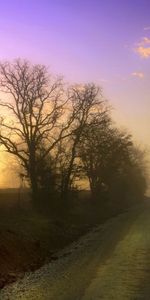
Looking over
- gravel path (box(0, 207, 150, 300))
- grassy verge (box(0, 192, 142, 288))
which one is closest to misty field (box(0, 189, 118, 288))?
grassy verge (box(0, 192, 142, 288))

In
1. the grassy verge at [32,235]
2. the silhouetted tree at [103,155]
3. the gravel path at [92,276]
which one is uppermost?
the silhouetted tree at [103,155]

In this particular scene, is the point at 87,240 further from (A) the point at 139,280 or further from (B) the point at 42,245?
(A) the point at 139,280

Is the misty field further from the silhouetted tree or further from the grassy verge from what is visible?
the silhouetted tree

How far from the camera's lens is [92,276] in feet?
62.5

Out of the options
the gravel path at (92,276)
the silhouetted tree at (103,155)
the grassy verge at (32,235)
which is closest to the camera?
the gravel path at (92,276)

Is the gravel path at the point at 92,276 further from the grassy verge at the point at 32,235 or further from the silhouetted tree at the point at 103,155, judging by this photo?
the silhouetted tree at the point at 103,155

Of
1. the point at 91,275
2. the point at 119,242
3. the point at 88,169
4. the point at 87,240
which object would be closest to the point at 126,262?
the point at 91,275

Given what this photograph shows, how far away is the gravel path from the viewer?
16.2m

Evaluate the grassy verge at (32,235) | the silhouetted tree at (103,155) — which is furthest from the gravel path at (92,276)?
the silhouetted tree at (103,155)

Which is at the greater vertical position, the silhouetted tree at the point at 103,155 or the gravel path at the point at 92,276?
the silhouetted tree at the point at 103,155

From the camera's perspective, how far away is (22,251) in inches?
1000

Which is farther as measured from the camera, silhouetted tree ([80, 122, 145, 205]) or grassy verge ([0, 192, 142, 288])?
silhouetted tree ([80, 122, 145, 205])

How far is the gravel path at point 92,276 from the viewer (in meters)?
16.2

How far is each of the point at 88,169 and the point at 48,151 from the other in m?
14.1
